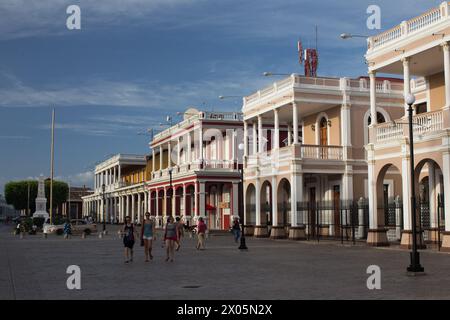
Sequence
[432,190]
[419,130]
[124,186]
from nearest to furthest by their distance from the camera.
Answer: [419,130] < [432,190] < [124,186]

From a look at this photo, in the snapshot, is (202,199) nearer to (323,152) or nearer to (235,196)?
(235,196)

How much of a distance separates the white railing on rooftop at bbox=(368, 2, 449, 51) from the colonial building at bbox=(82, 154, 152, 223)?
4717cm

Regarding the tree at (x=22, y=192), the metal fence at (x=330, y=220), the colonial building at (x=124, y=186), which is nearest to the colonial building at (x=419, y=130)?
the metal fence at (x=330, y=220)

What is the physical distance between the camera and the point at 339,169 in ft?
123

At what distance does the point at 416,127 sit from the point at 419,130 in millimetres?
279

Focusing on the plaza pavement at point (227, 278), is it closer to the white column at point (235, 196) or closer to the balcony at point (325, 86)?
the balcony at point (325, 86)

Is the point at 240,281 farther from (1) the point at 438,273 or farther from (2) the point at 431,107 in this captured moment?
(2) the point at 431,107

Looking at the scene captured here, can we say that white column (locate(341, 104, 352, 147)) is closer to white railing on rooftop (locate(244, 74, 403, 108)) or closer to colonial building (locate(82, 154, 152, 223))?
A: white railing on rooftop (locate(244, 74, 403, 108))

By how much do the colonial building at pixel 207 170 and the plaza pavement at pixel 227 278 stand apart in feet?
94.0

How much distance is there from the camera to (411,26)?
27.5 m

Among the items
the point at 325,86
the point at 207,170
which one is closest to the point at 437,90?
the point at 325,86

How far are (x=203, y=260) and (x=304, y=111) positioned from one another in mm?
21000

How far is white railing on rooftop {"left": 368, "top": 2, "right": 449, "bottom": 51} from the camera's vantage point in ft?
84.0
